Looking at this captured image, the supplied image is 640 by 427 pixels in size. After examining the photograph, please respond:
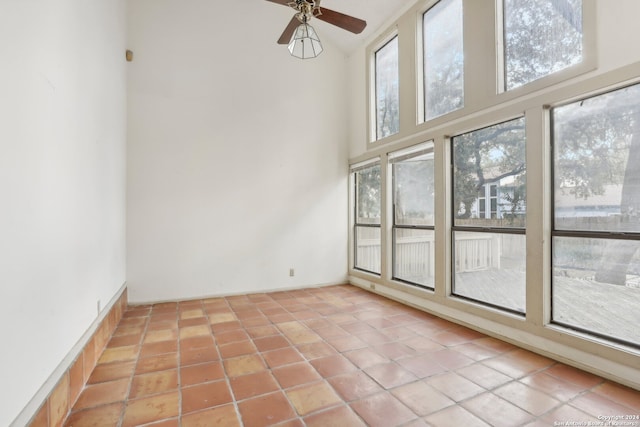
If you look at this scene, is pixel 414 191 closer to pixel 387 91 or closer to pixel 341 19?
pixel 387 91

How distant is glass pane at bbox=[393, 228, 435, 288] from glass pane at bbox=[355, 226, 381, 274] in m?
0.46

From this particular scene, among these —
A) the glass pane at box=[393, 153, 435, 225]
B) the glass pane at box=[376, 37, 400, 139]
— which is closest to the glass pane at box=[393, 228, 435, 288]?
the glass pane at box=[393, 153, 435, 225]

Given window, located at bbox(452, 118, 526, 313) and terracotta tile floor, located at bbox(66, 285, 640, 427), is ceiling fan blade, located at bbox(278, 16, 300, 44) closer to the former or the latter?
window, located at bbox(452, 118, 526, 313)

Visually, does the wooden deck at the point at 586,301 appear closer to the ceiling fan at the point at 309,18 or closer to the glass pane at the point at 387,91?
the glass pane at the point at 387,91

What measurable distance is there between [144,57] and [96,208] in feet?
8.75

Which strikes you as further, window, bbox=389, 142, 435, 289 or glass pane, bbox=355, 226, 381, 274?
glass pane, bbox=355, 226, 381, 274

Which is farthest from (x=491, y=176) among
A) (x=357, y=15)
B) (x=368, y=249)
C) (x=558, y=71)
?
(x=357, y=15)

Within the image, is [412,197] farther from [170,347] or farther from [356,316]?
[170,347]

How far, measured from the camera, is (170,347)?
2.87 metres

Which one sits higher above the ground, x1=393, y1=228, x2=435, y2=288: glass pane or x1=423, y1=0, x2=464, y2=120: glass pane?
x1=423, y1=0, x2=464, y2=120: glass pane

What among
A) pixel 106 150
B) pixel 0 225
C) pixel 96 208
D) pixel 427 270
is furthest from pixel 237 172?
pixel 0 225

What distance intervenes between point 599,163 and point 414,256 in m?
2.29

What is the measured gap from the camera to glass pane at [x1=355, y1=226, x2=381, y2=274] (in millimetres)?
4945

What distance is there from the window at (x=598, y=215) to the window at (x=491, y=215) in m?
0.31
